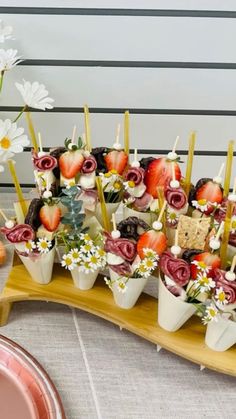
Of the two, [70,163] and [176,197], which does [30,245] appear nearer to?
[70,163]

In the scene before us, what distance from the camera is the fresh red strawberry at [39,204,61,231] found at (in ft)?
2.89

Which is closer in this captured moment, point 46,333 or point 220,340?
point 220,340

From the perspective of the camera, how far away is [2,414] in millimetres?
807

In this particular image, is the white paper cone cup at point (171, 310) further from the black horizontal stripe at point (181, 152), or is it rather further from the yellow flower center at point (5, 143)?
the black horizontal stripe at point (181, 152)

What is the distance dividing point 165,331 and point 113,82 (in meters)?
0.56

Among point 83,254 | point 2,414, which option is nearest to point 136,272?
point 83,254

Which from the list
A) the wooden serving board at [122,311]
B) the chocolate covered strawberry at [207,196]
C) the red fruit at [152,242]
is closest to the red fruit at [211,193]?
the chocolate covered strawberry at [207,196]

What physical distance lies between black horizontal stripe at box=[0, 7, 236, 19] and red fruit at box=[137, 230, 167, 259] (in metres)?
0.50

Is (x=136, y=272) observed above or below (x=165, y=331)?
above

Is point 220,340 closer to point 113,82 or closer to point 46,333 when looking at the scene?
point 46,333

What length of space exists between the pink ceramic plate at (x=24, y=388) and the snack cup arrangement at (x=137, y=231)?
149 mm

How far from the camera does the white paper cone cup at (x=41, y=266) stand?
900 millimetres

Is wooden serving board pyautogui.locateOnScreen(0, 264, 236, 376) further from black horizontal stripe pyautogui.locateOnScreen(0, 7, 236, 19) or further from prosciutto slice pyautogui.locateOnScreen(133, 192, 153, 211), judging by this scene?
black horizontal stripe pyautogui.locateOnScreen(0, 7, 236, 19)

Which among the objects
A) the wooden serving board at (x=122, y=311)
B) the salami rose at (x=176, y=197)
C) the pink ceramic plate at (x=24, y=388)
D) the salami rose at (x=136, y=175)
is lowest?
the pink ceramic plate at (x=24, y=388)
